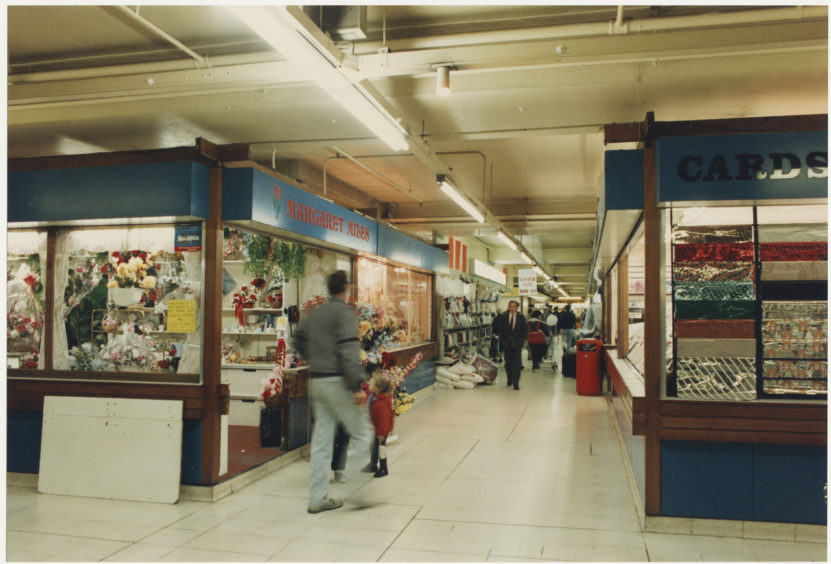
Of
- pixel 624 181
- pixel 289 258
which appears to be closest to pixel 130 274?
pixel 289 258

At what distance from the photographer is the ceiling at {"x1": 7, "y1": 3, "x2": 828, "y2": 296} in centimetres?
433

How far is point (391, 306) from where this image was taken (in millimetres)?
9539

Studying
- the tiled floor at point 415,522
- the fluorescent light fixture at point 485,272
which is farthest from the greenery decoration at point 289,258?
the fluorescent light fixture at point 485,272

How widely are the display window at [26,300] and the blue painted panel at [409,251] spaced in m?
4.08

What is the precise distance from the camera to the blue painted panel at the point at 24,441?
18.7 ft

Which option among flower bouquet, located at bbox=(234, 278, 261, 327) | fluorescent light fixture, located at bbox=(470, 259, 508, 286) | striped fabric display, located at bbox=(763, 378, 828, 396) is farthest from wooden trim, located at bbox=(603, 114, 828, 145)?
fluorescent light fixture, located at bbox=(470, 259, 508, 286)

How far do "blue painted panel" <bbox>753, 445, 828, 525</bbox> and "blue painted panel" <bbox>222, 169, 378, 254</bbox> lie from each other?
426 cm

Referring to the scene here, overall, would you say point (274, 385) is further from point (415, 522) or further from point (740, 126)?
point (740, 126)

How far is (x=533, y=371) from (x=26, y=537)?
1218 centimetres

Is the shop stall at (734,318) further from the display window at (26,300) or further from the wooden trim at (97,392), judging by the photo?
the display window at (26,300)

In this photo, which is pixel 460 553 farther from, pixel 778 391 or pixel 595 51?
pixel 595 51

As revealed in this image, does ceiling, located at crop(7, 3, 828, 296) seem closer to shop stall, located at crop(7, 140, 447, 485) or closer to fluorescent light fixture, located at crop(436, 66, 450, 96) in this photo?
fluorescent light fixture, located at crop(436, 66, 450, 96)

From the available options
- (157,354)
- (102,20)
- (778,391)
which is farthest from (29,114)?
(778,391)

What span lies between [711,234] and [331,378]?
2968mm
